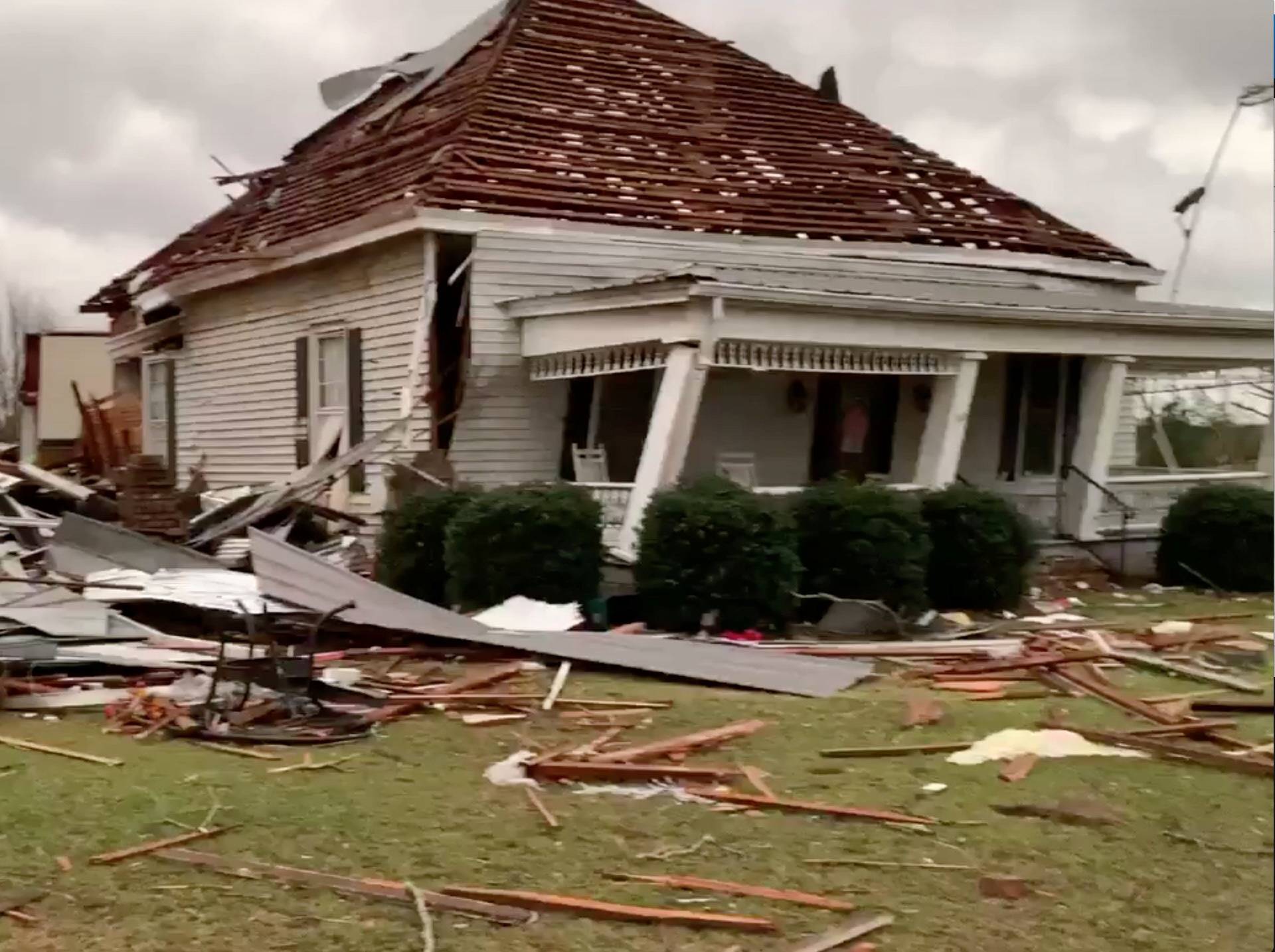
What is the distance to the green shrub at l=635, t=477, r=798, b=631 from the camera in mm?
9188

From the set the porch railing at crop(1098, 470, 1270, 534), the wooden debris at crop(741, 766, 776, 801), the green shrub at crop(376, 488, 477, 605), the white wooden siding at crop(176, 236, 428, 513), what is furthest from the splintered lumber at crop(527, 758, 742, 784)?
the white wooden siding at crop(176, 236, 428, 513)

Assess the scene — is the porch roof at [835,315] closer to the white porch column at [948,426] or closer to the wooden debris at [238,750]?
the white porch column at [948,426]

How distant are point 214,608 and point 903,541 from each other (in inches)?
194

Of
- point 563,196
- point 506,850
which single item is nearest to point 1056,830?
point 506,850

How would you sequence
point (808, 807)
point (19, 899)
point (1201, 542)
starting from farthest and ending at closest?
point (1201, 542), point (808, 807), point (19, 899)

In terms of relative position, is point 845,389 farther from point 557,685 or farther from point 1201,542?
point 557,685

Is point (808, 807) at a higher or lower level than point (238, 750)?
higher

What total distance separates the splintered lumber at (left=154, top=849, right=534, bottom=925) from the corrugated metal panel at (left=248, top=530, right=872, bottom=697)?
3650 millimetres

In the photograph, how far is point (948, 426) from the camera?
1180cm

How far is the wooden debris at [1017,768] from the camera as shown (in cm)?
452

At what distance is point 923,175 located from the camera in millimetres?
14383

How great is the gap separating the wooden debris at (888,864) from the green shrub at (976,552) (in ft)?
21.6

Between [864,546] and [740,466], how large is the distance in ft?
9.31

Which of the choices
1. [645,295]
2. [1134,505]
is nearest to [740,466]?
[645,295]
